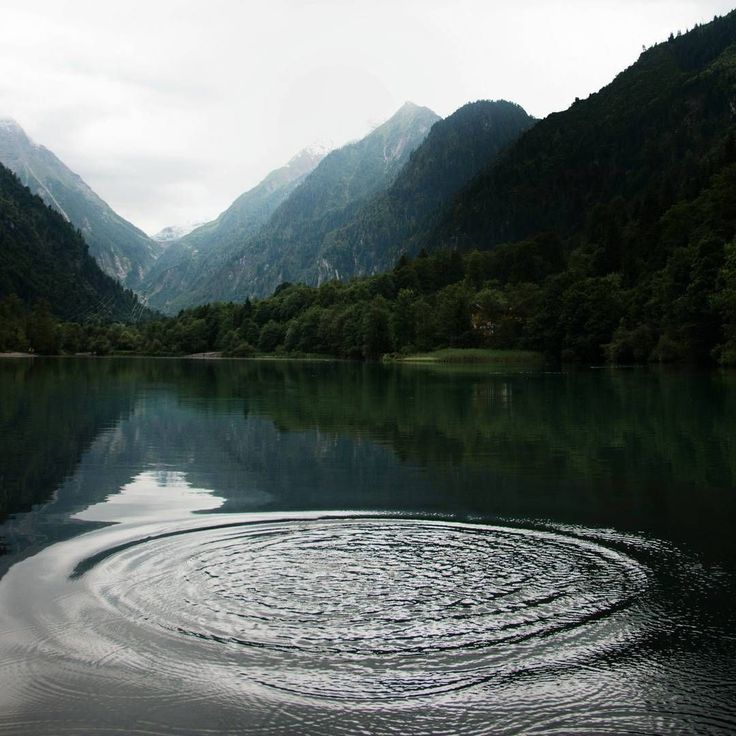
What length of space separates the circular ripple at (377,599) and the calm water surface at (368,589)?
5 centimetres

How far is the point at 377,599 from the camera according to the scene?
1383 cm

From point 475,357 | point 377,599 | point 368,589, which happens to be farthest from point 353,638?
point 475,357

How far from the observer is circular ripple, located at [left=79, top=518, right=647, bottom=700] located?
1109cm

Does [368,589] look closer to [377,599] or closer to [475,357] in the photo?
[377,599]

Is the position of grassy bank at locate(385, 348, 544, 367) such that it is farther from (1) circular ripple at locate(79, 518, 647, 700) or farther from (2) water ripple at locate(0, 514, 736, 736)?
(2) water ripple at locate(0, 514, 736, 736)

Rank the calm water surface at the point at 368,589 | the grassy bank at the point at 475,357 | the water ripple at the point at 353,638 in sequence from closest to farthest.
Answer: the water ripple at the point at 353,638, the calm water surface at the point at 368,589, the grassy bank at the point at 475,357

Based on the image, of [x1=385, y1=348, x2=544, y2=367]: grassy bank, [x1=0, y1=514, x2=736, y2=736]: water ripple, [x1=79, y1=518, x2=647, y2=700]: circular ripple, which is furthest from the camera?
[x1=385, y1=348, x2=544, y2=367]: grassy bank

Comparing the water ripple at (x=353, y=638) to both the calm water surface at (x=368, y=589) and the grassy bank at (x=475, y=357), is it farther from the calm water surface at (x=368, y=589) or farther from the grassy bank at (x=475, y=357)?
the grassy bank at (x=475, y=357)

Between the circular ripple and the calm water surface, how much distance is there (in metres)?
0.05

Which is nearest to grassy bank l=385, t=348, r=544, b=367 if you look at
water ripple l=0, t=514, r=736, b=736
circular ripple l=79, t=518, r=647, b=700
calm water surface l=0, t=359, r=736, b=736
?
calm water surface l=0, t=359, r=736, b=736

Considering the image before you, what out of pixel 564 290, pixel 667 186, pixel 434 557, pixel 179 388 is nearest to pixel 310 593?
pixel 434 557

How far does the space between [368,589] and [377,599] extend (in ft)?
1.91

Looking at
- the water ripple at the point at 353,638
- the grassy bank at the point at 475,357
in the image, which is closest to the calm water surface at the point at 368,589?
the water ripple at the point at 353,638

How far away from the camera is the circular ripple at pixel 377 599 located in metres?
11.1
